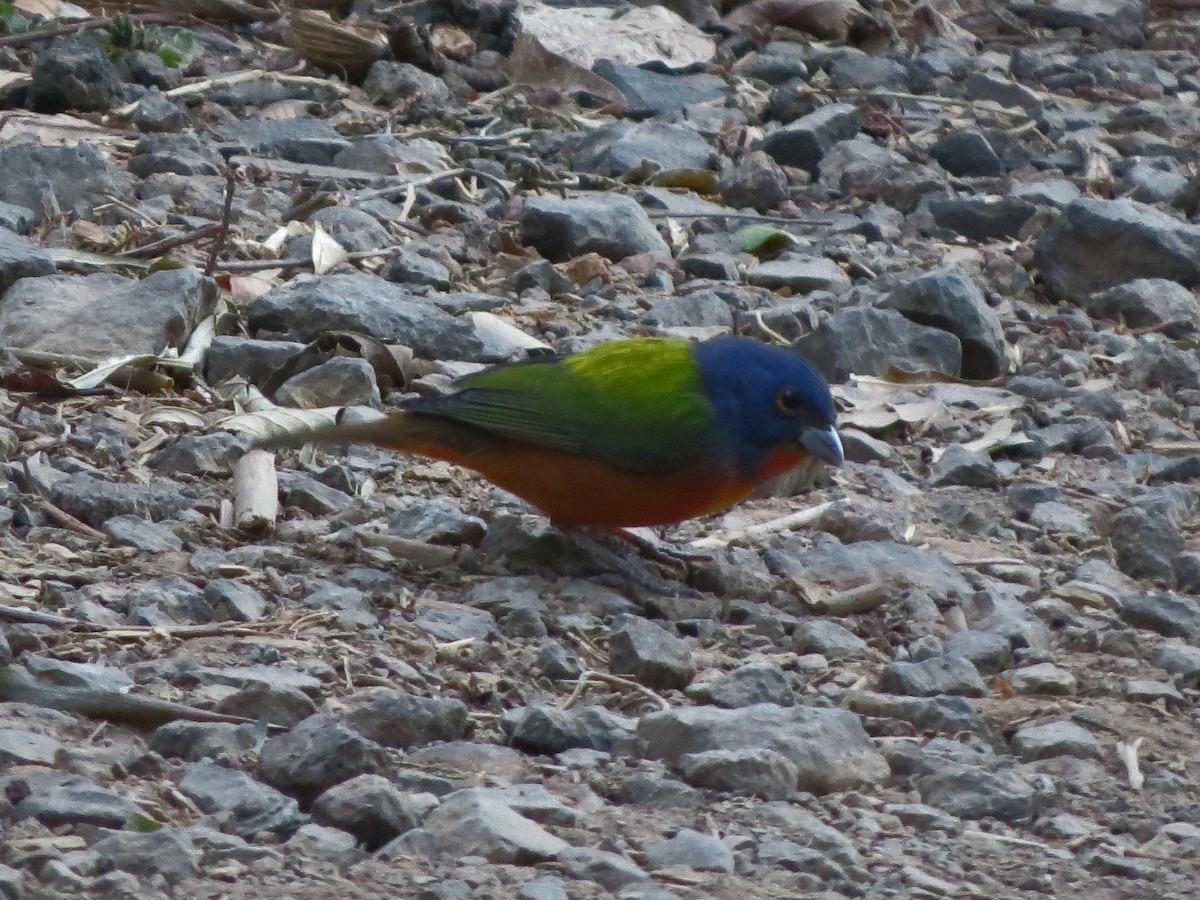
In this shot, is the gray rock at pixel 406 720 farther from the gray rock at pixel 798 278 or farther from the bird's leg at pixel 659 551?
the gray rock at pixel 798 278

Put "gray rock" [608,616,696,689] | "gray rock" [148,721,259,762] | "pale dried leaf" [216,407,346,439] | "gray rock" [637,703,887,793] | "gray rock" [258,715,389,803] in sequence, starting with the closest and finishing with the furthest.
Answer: "gray rock" [258,715,389,803] < "gray rock" [148,721,259,762] < "gray rock" [637,703,887,793] < "gray rock" [608,616,696,689] < "pale dried leaf" [216,407,346,439]

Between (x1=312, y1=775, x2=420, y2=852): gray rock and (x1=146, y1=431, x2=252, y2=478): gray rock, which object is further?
(x1=146, y1=431, x2=252, y2=478): gray rock

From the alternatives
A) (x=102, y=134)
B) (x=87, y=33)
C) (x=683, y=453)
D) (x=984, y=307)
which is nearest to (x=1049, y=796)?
(x=683, y=453)

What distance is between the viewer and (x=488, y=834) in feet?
9.36

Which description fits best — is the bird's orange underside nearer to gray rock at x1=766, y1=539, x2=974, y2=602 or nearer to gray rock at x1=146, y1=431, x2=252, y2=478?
gray rock at x1=766, y1=539, x2=974, y2=602

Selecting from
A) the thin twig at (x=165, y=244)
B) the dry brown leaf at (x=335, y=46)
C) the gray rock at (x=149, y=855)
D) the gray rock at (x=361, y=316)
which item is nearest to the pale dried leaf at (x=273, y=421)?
the gray rock at (x=361, y=316)

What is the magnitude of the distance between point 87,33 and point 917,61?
4.17m

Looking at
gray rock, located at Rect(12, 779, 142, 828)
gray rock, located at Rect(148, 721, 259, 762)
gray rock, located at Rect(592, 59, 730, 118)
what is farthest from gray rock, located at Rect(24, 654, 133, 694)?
gray rock, located at Rect(592, 59, 730, 118)

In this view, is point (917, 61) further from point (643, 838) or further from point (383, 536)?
point (643, 838)

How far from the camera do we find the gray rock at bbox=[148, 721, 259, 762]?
3084 millimetres

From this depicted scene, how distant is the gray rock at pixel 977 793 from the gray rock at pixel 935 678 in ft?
1.48

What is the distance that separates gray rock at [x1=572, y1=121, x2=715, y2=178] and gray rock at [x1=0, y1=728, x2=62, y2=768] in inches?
195

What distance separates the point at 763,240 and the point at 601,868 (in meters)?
4.59

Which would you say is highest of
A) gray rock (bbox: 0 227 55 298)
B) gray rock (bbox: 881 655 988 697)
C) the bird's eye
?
the bird's eye
